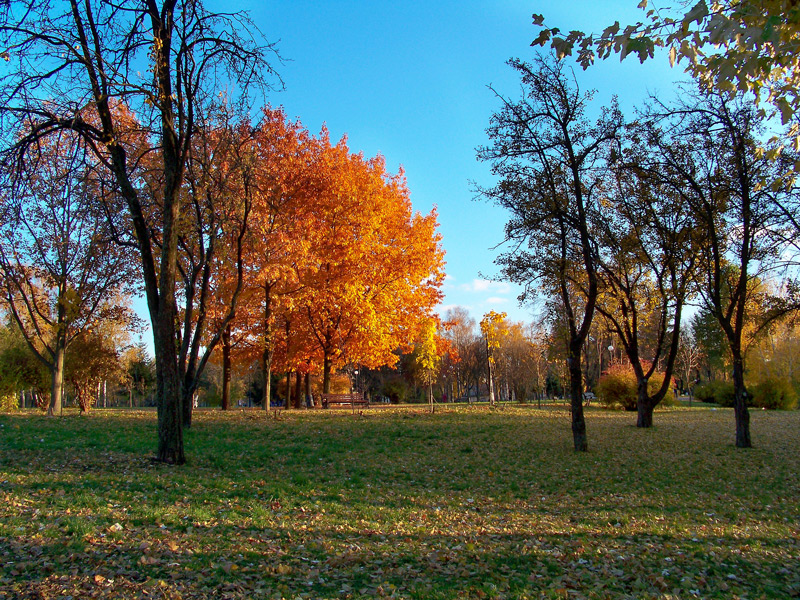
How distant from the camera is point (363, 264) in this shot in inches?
794

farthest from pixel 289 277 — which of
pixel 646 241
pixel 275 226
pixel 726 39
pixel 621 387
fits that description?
pixel 621 387

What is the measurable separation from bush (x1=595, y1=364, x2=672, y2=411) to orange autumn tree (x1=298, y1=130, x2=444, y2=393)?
11.5 metres

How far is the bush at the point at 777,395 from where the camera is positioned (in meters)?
28.8

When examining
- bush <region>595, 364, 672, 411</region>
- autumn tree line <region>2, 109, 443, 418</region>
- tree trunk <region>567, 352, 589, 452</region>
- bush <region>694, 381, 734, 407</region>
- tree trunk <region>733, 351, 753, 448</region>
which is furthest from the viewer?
bush <region>694, 381, 734, 407</region>

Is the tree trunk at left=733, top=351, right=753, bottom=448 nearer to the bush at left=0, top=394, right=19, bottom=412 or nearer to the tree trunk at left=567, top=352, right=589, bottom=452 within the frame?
the tree trunk at left=567, top=352, right=589, bottom=452

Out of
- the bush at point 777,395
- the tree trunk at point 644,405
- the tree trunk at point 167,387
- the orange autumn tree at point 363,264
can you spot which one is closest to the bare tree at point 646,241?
the tree trunk at point 644,405

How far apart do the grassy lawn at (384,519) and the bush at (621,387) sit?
13273mm

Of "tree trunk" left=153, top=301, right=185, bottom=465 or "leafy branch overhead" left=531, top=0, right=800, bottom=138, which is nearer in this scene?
"leafy branch overhead" left=531, top=0, right=800, bottom=138

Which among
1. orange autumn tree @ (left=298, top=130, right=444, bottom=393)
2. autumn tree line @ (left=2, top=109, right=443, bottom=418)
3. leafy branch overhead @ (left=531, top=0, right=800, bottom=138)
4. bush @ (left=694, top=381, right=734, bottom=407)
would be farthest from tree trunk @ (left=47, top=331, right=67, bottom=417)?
bush @ (left=694, top=381, right=734, bottom=407)

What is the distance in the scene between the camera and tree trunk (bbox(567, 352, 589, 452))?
1283 cm

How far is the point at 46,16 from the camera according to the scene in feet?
25.8

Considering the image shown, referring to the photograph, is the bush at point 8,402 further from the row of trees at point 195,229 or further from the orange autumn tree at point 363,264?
the orange autumn tree at point 363,264

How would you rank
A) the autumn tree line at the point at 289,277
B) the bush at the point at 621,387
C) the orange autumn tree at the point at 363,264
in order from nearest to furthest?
the autumn tree line at the point at 289,277
the orange autumn tree at the point at 363,264
the bush at the point at 621,387

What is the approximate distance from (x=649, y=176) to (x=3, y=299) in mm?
23684
